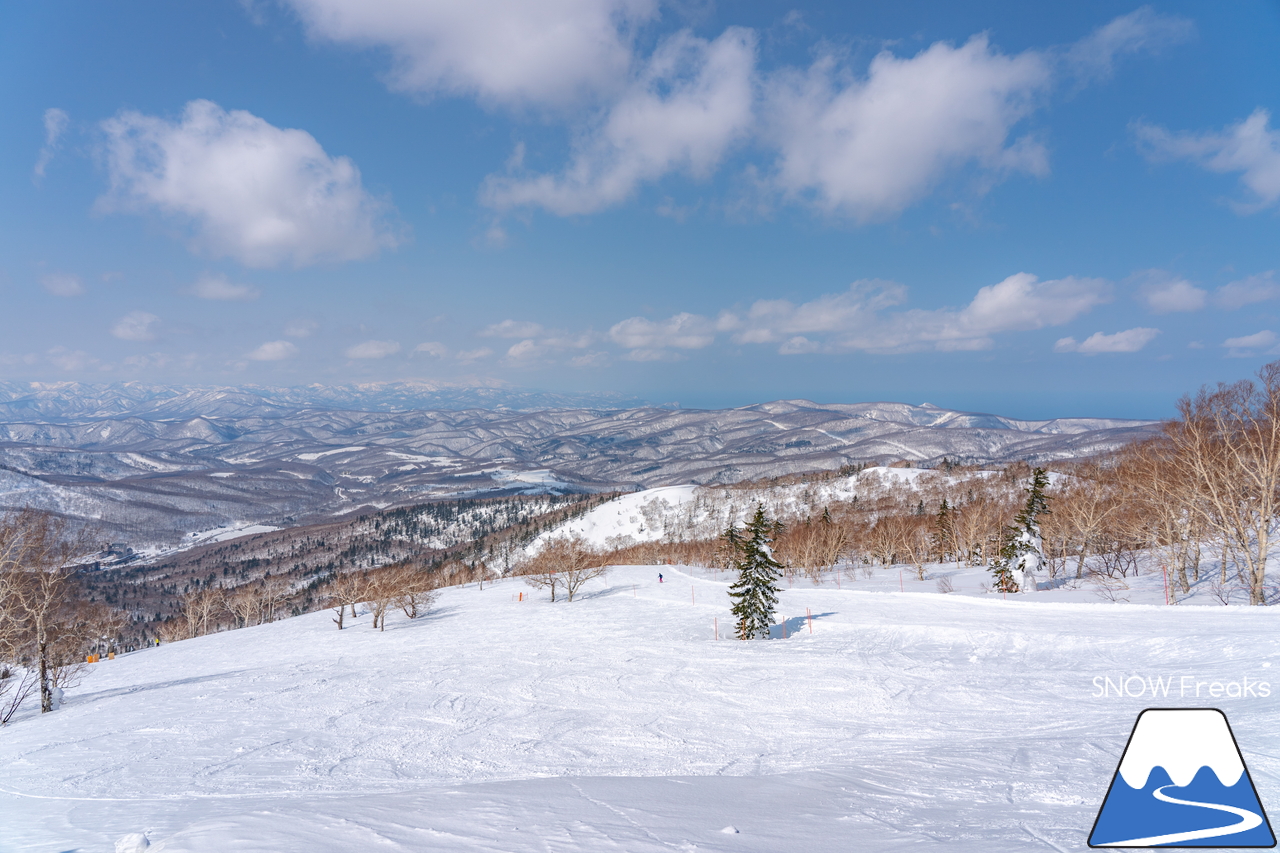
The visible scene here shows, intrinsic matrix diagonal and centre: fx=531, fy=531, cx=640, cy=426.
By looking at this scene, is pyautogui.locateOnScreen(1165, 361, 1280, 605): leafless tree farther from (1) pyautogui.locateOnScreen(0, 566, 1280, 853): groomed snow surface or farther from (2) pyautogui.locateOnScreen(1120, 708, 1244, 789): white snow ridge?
(2) pyautogui.locateOnScreen(1120, 708, 1244, 789): white snow ridge

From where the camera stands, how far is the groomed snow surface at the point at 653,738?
7.09 m

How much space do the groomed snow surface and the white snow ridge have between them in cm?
151

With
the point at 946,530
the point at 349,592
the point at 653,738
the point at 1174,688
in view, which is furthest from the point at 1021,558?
the point at 349,592

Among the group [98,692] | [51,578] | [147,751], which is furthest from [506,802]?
[98,692]

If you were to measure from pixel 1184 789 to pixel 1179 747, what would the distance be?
0.37 meters

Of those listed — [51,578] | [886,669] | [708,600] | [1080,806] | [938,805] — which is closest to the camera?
[1080,806]

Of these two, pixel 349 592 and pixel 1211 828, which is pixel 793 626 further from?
pixel 349 592

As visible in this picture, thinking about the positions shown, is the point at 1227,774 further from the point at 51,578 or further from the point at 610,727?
the point at 51,578

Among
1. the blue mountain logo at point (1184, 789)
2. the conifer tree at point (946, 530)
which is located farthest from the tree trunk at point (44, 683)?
the conifer tree at point (946, 530)

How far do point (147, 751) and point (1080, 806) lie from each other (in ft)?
69.7

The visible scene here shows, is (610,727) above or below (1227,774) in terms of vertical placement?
below

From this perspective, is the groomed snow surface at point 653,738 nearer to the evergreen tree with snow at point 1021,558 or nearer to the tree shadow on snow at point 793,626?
the tree shadow on snow at point 793,626

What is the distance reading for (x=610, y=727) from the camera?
15945mm

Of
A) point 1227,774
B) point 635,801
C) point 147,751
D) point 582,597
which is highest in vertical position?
point 1227,774
